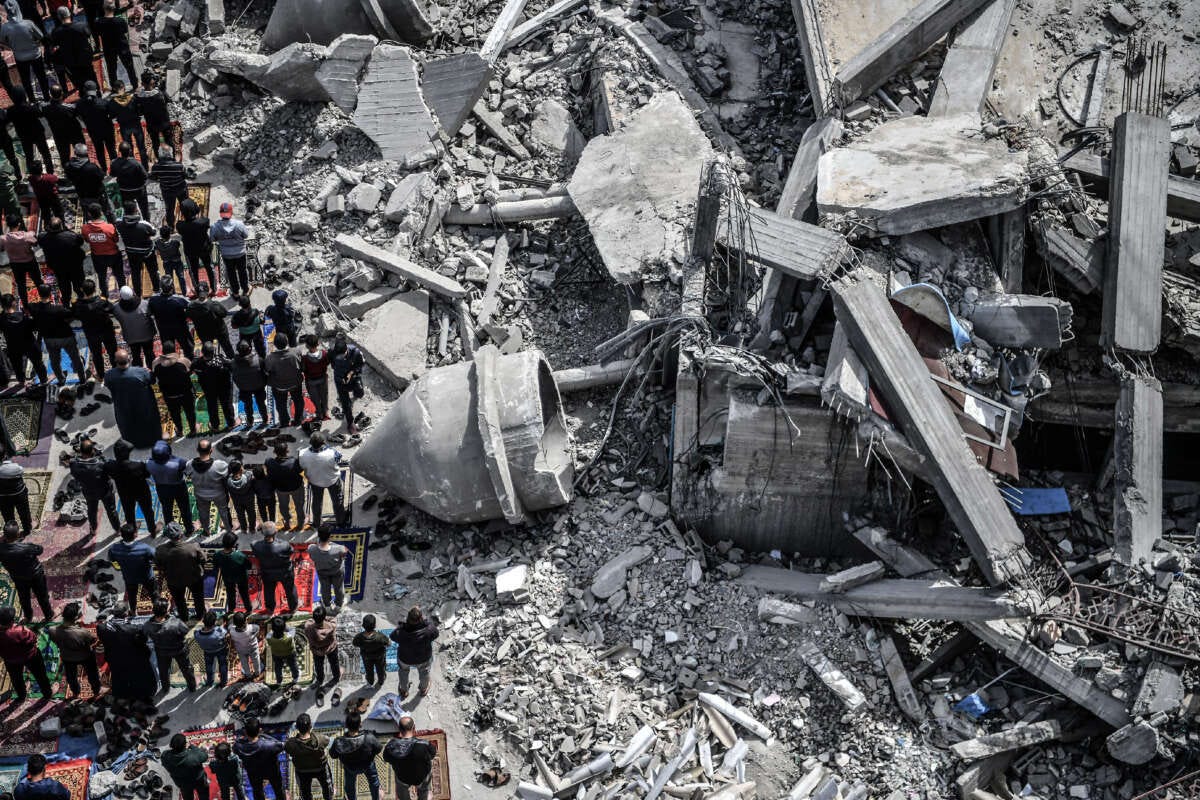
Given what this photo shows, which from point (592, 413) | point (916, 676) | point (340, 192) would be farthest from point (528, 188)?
point (916, 676)

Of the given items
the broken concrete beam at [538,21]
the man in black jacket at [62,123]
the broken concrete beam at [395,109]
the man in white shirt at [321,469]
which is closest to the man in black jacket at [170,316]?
the man in white shirt at [321,469]

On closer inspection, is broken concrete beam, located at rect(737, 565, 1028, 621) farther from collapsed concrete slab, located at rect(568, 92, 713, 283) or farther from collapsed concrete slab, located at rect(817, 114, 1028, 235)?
collapsed concrete slab, located at rect(568, 92, 713, 283)

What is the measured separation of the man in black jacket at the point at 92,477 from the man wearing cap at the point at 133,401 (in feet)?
1.89

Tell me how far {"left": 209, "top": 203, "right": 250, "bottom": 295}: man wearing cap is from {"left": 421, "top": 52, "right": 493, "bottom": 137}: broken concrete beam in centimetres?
300

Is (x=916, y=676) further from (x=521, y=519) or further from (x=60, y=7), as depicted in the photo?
(x=60, y=7)

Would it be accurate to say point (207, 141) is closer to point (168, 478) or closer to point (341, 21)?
point (341, 21)

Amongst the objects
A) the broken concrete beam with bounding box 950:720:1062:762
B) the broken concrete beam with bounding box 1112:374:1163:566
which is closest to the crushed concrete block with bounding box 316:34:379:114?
the broken concrete beam with bounding box 1112:374:1163:566

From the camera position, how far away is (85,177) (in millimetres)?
16109

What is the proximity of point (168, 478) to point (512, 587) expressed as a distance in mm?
3543

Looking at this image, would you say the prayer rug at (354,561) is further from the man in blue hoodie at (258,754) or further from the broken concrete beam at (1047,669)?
the broken concrete beam at (1047,669)

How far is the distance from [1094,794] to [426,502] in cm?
672

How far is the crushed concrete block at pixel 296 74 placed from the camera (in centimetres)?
1759

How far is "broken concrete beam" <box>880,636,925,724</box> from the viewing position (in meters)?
12.4

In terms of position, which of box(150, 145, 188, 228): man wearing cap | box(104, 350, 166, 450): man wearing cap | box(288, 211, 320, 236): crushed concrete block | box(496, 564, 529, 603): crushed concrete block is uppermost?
box(150, 145, 188, 228): man wearing cap
